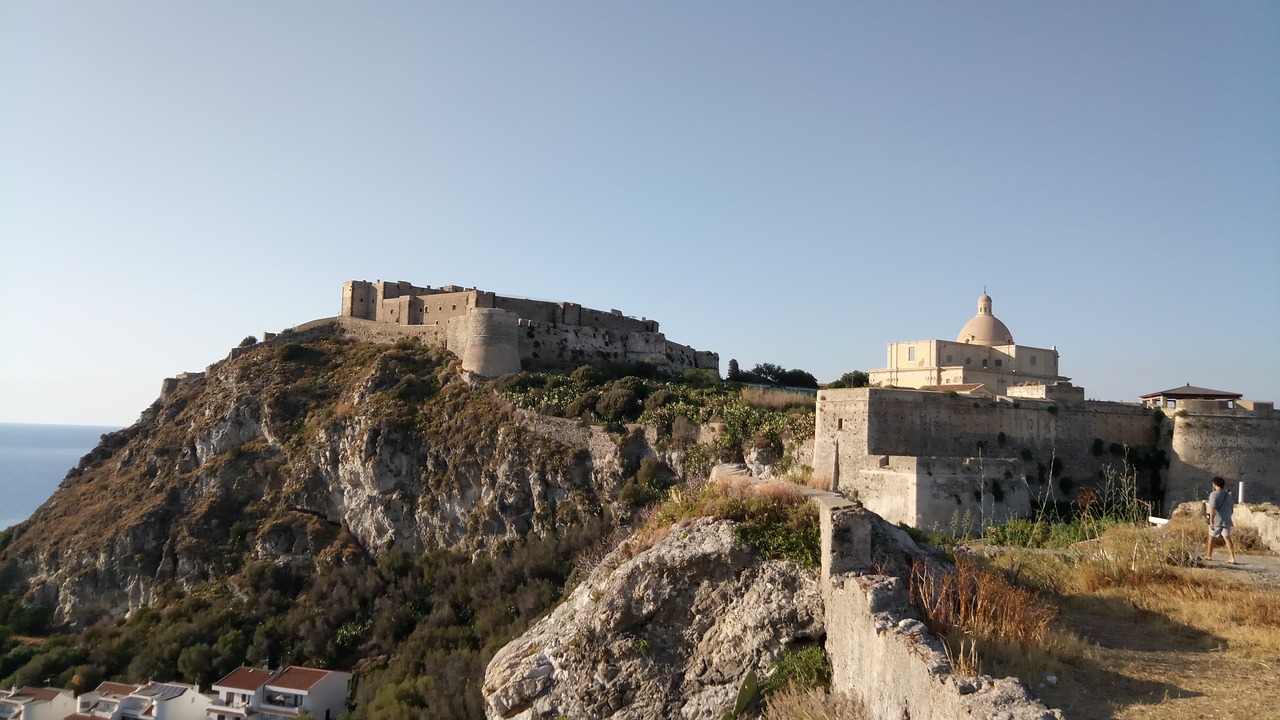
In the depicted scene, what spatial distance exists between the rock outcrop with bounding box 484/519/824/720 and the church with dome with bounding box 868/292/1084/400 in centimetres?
3182

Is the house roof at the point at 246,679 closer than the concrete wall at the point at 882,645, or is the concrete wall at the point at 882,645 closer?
the concrete wall at the point at 882,645

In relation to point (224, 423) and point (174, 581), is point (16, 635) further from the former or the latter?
point (224, 423)

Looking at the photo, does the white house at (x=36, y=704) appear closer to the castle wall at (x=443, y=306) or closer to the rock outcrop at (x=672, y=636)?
the castle wall at (x=443, y=306)

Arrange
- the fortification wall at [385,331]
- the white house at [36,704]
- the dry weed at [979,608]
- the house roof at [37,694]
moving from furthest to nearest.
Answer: the fortification wall at [385,331]
the house roof at [37,694]
the white house at [36,704]
the dry weed at [979,608]

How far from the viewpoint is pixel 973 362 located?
41.0m

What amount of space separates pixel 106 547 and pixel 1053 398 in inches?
1517

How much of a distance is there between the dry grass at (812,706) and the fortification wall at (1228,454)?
2174 cm

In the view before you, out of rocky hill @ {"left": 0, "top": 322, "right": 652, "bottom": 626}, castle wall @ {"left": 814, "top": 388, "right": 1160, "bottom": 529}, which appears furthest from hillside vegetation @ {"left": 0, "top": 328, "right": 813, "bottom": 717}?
castle wall @ {"left": 814, "top": 388, "right": 1160, "bottom": 529}

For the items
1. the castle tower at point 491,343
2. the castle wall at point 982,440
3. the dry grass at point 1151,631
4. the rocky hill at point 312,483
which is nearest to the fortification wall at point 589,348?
the castle tower at point 491,343

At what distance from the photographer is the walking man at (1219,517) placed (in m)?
9.09

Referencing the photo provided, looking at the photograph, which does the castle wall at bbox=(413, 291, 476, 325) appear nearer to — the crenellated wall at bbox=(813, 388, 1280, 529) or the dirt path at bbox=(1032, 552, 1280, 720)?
the crenellated wall at bbox=(813, 388, 1280, 529)

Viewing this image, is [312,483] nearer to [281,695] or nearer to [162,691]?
[162,691]

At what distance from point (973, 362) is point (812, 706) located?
37792 millimetres

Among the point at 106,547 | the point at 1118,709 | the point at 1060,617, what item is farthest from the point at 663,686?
the point at 106,547
